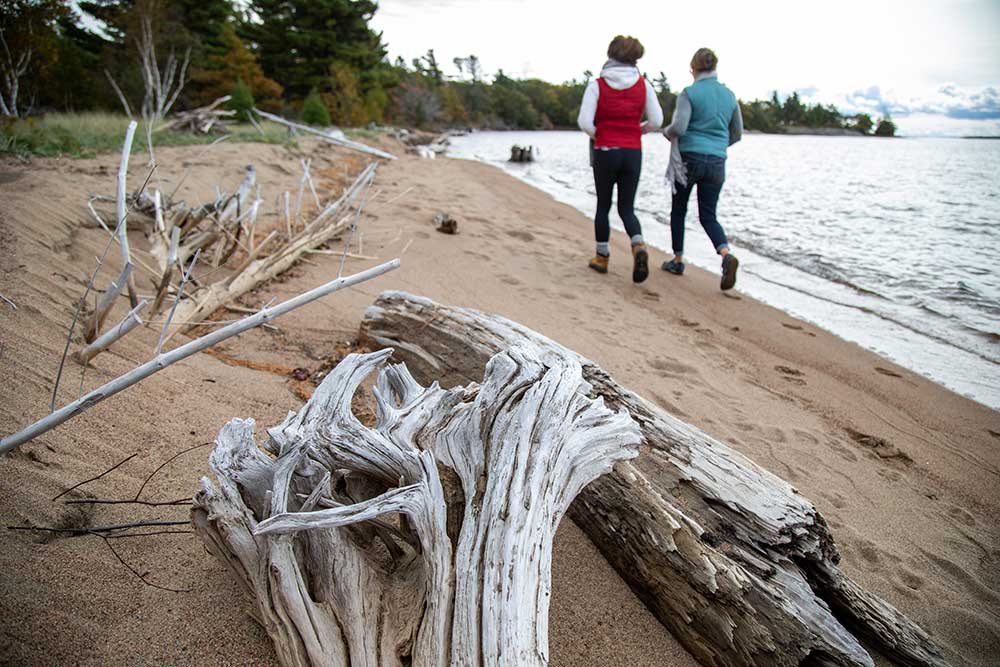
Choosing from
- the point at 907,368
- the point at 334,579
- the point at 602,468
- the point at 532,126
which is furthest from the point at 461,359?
the point at 532,126

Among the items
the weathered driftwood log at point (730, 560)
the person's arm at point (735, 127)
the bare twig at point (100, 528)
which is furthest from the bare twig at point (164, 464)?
the person's arm at point (735, 127)

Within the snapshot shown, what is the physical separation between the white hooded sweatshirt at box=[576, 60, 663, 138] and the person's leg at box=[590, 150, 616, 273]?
278mm

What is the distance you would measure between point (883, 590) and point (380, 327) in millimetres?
2574

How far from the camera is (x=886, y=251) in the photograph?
7.39 meters

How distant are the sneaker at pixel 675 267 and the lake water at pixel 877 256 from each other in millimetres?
636

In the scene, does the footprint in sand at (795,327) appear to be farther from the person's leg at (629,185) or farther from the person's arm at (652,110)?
the person's arm at (652,110)

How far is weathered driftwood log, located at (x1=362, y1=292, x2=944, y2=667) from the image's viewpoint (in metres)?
1.48

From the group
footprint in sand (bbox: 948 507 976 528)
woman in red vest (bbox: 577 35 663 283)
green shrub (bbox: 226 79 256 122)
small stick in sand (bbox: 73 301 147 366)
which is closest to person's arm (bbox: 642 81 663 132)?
woman in red vest (bbox: 577 35 663 283)

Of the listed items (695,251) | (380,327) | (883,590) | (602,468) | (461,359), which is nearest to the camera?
(602,468)

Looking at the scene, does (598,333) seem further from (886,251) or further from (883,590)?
(886,251)

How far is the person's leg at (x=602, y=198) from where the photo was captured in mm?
4977

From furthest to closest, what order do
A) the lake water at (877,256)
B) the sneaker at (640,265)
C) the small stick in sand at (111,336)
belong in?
1. the sneaker at (640,265)
2. the lake water at (877,256)
3. the small stick in sand at (111,336)

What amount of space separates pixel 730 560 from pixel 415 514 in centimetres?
94

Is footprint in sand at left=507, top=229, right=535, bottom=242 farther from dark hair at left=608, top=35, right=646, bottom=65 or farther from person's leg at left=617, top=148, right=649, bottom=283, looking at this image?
dark hair at left=608, top=35, right=646, bottom=65
